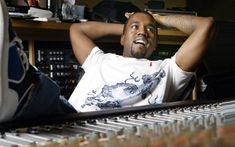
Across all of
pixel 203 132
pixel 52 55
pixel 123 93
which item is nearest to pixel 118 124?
pixel 203 132

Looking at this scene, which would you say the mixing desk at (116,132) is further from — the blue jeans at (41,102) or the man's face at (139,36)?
the man's face at (139,36)

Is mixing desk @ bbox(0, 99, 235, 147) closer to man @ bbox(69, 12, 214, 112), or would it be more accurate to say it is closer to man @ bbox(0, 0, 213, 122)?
man @ bbox(0, 0, 213, 122)

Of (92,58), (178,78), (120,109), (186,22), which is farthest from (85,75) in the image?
(120,109)

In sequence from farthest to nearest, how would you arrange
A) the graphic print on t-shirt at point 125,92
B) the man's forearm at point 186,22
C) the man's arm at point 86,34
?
the man's arm at point 86,34 → the man's forearm at point 186,22 → the graphic print on t-shirt at point 125,92

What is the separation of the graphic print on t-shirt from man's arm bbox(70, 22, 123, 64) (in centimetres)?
28

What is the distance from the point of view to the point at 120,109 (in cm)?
84

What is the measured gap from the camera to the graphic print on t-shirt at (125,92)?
1458mm

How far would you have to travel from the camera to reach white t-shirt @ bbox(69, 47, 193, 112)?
147cm

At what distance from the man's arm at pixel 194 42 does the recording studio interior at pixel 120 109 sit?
0.10m

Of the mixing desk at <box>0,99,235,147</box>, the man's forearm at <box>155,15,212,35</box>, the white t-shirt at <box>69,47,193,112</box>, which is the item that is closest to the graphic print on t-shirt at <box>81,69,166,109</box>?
the white t-shirt at <box>69,47,193,112</box>

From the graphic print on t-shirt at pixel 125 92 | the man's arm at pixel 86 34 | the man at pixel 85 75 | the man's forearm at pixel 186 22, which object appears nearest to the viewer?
the man at pixel 85 75

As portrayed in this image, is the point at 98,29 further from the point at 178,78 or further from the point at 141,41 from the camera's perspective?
the point at 178,78

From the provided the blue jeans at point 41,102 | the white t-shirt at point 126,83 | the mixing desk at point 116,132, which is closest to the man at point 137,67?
the white t-shirt at point 126,83

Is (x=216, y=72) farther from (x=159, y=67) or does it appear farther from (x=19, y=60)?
(x=19, y=60)
